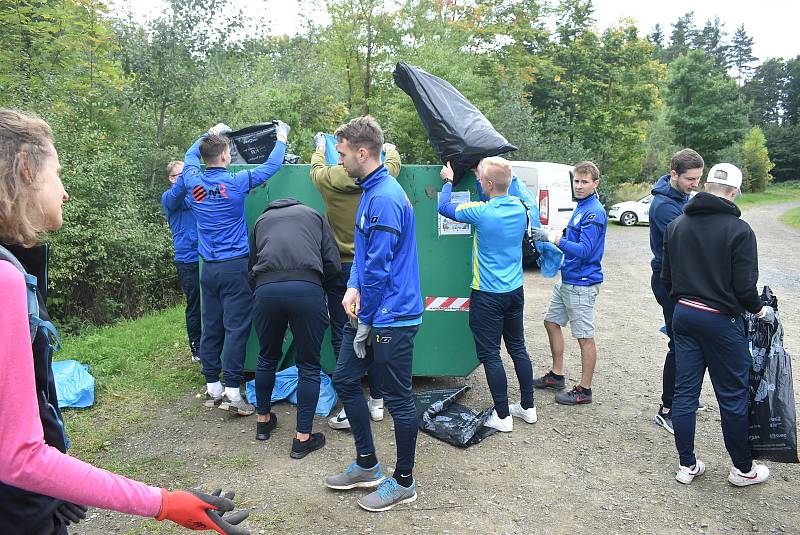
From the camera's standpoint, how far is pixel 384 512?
3512mm

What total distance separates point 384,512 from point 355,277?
1456mm

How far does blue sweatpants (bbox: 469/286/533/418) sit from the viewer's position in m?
4.50

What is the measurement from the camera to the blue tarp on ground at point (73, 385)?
16.3ft

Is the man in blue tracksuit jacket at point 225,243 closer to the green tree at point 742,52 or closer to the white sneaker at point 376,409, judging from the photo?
the white sneaker at point 376,409

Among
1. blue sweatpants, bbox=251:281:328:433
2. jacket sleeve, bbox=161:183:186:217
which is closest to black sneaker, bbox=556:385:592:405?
blue sweatpants, bbox=251:281:328:433

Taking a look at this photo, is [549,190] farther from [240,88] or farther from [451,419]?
[451,419]

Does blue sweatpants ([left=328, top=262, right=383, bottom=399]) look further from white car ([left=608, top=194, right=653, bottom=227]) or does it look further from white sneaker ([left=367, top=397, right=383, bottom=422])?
white car ([left=608, top=194, right=653, bottom=227])

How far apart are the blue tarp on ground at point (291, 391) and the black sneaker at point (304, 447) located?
0.55 m

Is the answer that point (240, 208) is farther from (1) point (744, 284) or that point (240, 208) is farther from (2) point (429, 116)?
(1) point (744, 284)

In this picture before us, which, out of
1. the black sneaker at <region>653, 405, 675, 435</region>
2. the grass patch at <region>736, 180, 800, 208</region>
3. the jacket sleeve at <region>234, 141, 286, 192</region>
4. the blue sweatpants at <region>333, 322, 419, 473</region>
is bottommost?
the grass patch at <region>736, 180, 800, 208</region>

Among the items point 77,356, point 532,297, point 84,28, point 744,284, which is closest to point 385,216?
point 744,284

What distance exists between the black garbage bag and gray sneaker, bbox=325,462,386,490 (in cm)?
241

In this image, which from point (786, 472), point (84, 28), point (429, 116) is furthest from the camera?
point (84, 28)

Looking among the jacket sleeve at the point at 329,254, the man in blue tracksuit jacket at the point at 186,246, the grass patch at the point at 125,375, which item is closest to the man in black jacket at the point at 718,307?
the jacket sleeve at the point at 329,254
